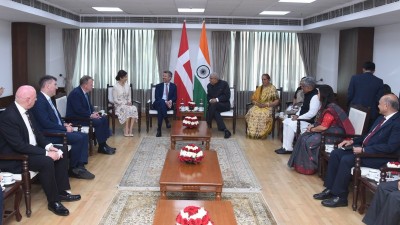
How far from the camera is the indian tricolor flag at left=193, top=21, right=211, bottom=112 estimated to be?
9.78 meters

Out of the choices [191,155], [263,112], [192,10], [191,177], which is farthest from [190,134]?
[192,10]

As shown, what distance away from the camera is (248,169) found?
20.4ft

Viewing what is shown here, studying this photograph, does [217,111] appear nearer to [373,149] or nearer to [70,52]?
[70,52]

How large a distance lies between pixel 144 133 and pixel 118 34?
3285 millimetres

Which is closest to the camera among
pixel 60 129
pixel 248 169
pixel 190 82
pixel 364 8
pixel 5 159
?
pixel 5 159

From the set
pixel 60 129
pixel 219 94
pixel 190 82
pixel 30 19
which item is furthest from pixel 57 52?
pixel 60 129

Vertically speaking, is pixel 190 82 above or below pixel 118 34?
below

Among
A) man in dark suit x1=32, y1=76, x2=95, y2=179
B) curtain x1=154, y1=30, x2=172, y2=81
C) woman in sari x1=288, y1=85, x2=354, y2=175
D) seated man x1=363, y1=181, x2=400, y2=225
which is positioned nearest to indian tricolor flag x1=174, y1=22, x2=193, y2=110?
curtain x1=154, y1=30, x2=172, y2=81

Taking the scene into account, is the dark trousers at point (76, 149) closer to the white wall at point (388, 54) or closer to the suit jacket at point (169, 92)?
the suit jacket at point (169, 92)

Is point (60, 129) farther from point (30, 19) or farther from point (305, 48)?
point (305, 48)

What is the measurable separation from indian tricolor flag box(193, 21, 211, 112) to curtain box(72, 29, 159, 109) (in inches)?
67.9

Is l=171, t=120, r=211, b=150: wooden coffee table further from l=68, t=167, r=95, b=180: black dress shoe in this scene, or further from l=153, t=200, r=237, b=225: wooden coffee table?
l=153, t=200, r=237, b=225: wooden coffee table

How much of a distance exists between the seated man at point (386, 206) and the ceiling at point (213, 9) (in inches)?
129

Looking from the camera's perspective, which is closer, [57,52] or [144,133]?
[144,133]
